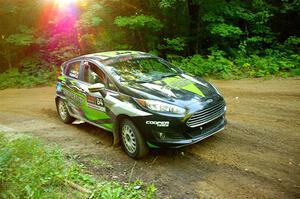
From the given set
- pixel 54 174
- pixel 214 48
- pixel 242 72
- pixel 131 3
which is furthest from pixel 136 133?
pixel 131 3

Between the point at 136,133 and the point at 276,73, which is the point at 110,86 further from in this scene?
the point at 276,73

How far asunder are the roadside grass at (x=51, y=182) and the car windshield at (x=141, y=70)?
2.00m

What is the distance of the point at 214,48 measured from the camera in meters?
14.1

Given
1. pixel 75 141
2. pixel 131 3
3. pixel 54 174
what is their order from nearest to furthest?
pixel 54 174 → pixel 75 141 → pixel 131 3

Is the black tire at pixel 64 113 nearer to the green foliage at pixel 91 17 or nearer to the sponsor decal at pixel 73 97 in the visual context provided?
the sponsor decal at pixel 73 97

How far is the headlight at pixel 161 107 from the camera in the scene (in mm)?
5539

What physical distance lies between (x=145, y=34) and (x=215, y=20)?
3.89 m

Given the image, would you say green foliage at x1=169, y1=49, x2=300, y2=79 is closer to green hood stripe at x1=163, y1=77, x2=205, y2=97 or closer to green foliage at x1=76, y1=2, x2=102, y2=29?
green foliage at x1=76, y1=2, x2=102, y2=29

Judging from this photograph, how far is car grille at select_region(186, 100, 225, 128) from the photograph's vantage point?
5.59 metres

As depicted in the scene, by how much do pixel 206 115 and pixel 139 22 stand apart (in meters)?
9.24

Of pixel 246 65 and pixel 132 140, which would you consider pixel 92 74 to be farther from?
pixel 246 65

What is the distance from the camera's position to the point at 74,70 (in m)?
7.93

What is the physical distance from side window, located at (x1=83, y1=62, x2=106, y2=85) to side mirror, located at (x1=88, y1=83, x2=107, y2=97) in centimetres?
18

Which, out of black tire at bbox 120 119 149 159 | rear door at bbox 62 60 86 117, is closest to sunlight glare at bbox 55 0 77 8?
rear door at bbox 62 60 86 117
